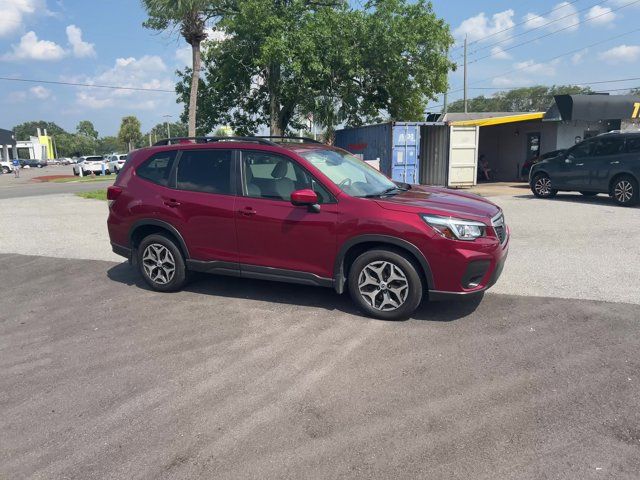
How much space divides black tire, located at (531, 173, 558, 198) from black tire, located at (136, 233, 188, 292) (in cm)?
1239

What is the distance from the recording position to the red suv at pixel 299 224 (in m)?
4.74

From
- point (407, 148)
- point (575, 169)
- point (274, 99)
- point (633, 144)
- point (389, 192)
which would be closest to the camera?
point (389, 192)

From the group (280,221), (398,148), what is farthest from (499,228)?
(398,148)

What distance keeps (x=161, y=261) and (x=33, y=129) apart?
16909 centimetres

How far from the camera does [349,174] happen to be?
5.63 meters

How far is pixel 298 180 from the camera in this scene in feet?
17.3

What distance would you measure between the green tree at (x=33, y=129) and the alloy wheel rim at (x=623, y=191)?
156265 millimetres

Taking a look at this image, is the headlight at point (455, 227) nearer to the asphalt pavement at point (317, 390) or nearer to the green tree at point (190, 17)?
the asphalt pavement at point (317, 390)

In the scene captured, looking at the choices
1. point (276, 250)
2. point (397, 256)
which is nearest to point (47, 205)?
point (276, 250)

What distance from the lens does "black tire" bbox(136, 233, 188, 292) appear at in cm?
596

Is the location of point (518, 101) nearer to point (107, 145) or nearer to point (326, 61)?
point (326, 61)

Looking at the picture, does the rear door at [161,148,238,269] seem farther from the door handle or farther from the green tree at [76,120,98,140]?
the green tree at [76,120,98,140]

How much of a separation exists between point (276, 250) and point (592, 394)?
3101 millimetres

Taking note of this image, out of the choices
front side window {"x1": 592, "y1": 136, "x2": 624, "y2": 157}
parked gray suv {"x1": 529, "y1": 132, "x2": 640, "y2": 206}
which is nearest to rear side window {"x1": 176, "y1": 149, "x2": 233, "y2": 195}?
parked gray suv {"x1": 529, "y1": 132, "x2": 640, "y2": 206}
